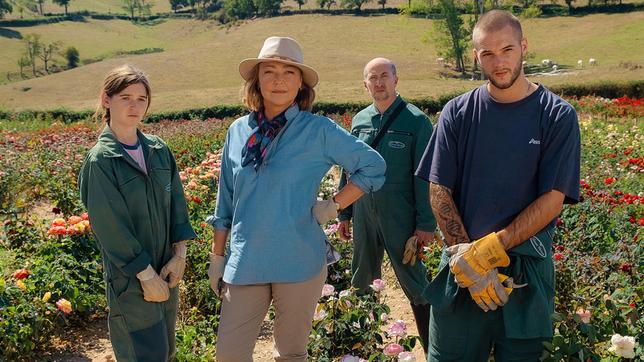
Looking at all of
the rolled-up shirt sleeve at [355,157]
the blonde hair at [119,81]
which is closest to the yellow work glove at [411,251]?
the rolled-up shirt sleeve at [355,157]

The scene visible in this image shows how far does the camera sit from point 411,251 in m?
3.83

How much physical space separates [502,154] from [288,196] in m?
0.92

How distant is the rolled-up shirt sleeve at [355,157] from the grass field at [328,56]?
75.4 ft

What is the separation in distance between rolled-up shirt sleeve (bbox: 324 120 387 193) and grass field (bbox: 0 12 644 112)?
22996 millimetres

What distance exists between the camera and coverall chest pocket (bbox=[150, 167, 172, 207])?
2.99 m

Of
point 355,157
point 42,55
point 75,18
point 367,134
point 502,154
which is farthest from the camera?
point 75,18

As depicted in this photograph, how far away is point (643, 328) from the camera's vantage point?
9.53 feet

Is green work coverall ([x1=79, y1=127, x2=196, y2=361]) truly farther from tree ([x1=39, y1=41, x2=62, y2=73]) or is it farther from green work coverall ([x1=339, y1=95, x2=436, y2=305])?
tree ([x1=39, y1=41, x2=62, y2=73])

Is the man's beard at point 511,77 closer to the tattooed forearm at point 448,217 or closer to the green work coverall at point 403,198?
the tattooed forearm at point 448,217

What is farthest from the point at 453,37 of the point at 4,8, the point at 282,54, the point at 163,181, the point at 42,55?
the point at 4,8

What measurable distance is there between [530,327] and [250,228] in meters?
1.23

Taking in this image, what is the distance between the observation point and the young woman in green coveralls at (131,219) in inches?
110

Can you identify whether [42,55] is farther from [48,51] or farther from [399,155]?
[399,155]

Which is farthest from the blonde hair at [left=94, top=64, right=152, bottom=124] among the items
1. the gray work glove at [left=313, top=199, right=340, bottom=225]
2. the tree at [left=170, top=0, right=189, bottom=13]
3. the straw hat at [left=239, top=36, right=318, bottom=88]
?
the tree at [left=170, top=0, right=189, bottom=13]
